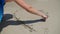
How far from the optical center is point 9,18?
81.0 inches

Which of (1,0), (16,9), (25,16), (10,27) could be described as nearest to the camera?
(1,0)

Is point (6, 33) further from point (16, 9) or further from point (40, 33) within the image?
point (16, 9)

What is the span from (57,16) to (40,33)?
0.38 metres

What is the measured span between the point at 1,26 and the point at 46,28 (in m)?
0.52

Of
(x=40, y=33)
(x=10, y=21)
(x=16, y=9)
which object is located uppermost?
(x=16, y=9)

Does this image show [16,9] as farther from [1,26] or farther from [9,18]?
[1,26]

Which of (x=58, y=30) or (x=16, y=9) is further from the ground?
(x=16, y=9)

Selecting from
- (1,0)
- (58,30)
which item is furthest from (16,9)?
(58,30)

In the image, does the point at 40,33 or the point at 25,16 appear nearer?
the point at 40,33

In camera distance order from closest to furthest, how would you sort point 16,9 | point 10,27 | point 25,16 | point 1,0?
point 1,0, point 10,27, point 25,16, point 16,9

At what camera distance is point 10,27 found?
1869 millimetres

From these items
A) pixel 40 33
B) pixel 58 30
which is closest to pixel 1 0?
pixel 40 33

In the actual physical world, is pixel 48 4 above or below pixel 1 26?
above

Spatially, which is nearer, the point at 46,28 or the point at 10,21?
the point at 46,28
